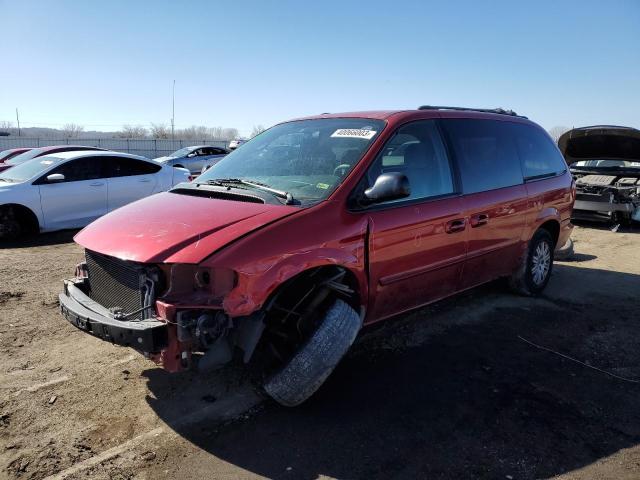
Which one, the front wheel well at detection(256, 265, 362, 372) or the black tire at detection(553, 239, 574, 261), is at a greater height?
the front wheel well at detection(256, 265, 362, 372)

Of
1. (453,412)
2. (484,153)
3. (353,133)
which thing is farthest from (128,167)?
(453,412)

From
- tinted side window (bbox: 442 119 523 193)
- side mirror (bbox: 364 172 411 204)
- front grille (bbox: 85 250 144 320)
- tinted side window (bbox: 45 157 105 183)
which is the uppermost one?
tinted side window (bbox: 442 119 523 193)

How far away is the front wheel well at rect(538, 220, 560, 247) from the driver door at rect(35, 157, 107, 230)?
7.34 meters

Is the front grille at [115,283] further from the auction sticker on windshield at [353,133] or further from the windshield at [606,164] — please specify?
the windshield at [606,164]

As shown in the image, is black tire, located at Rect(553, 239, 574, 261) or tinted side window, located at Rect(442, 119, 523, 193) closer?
tinted side window, located at Rect(442, 119, 523, 193)

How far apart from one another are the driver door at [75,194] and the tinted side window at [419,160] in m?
6.88

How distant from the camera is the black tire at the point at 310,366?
123 inches

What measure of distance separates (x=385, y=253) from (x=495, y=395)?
124 centimetres

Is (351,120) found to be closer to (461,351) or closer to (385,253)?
(385,253)

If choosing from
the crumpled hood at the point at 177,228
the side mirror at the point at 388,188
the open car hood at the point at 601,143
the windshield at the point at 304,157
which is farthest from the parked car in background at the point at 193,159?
the side mirror at the point at 388,188

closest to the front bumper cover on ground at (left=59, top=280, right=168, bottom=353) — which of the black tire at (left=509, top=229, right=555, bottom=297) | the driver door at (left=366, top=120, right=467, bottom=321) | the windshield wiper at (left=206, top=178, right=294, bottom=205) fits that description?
the windshield wiper at (left=206, top=178, right=294, bottom=205)

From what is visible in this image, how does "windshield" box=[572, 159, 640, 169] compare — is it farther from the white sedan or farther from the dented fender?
the dented fender

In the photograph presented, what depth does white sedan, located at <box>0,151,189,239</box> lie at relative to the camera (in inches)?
332

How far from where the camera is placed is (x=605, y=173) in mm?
10938
